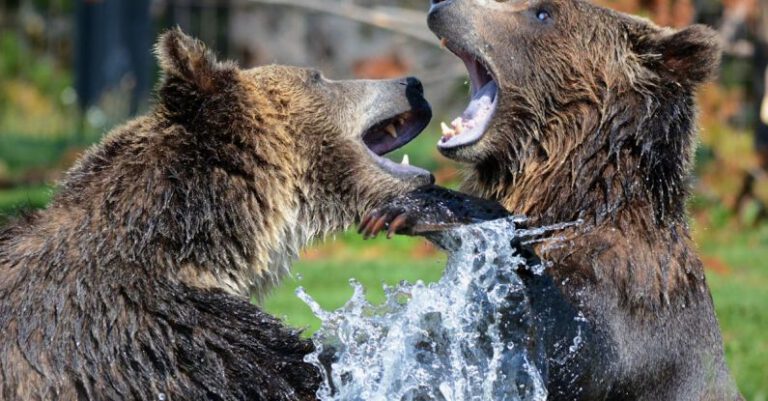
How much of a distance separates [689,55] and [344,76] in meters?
14.2

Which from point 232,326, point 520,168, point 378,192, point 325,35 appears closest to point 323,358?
point 232,326

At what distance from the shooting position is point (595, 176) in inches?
200

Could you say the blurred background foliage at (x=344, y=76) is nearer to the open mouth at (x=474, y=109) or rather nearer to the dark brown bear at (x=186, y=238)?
the dark brown bear at (x=186, y=238)

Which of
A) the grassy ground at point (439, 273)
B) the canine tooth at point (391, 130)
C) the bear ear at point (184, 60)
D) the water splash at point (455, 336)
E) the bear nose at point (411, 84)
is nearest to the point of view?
the water splash at point (455, 336)

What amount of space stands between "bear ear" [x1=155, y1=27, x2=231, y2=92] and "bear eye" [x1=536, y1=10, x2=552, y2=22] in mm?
1333

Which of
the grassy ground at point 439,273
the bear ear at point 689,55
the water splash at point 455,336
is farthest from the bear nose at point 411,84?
the grassy ground at point 439,273

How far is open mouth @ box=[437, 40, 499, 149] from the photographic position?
520 centimetres

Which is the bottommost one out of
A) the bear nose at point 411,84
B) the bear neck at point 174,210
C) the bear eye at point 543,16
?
the bear neck at point 174,210

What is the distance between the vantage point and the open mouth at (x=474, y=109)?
520cm

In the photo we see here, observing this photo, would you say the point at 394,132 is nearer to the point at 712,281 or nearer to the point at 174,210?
the point at 174,210

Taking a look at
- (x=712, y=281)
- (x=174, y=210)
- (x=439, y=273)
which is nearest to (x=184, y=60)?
(x=174, y=210)

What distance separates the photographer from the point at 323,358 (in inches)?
183

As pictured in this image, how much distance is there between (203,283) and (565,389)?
4.10ft

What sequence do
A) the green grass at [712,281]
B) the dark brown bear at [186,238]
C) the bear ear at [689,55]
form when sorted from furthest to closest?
1. the green grass at [712,281]
2. the bear ear at [689,55]
3. the dark brown bear at [186,238]
